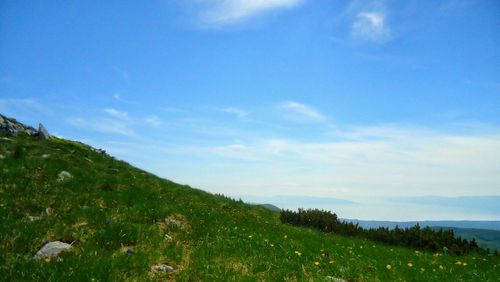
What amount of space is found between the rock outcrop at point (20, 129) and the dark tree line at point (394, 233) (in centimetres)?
2176

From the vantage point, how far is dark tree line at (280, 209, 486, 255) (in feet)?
72.8

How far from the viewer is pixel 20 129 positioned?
35.2 metres

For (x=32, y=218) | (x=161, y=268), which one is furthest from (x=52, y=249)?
(x=32, y=218)

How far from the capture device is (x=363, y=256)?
49.6ft

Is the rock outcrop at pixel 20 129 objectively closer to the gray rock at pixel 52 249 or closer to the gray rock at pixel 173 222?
the gray rock at pixel 173 222

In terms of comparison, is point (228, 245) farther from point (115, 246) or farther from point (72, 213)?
point (72, 213)

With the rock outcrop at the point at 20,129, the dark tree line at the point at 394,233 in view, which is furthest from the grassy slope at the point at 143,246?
the rock outcrop at the point at 20,129

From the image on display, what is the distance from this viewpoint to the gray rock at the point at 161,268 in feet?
34.1

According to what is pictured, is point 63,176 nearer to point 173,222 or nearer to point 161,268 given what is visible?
point 173,222

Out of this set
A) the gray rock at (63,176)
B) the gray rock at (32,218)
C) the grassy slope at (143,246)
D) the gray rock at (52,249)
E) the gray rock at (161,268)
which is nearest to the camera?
the grassy slope at (143,246)

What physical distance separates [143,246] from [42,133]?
28.2m

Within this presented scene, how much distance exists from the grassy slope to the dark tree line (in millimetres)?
2066

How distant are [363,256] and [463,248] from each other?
9.83 metres

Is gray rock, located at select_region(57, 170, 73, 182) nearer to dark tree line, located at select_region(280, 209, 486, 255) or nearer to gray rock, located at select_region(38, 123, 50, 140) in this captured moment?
dark tree line, located at select_region(280, 209, 486, 255)
